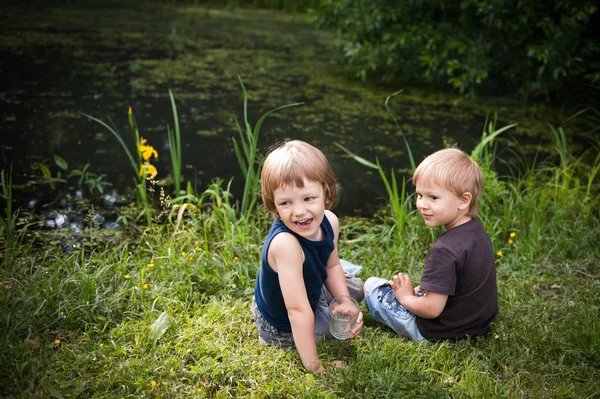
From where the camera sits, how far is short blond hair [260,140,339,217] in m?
Answer: 1.98

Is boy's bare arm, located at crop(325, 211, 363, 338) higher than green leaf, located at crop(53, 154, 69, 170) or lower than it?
higher

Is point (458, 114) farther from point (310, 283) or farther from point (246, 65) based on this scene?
point (310, 283)

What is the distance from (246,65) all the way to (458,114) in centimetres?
278

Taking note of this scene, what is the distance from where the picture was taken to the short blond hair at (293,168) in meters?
1.98

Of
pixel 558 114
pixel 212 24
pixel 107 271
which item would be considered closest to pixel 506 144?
pixel 558 114

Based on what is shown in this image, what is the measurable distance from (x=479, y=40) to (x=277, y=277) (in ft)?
15.6

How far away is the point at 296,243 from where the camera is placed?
203 centimetres

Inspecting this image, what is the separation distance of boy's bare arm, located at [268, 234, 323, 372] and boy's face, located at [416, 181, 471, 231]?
1.73 ft

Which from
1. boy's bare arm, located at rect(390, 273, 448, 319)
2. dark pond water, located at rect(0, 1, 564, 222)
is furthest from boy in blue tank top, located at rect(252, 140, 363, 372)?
dark pond water, located at rect(0, 1, 564, 222)

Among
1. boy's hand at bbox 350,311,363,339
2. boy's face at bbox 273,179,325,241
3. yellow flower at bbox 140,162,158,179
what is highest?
boy's face at bbox 273,179,325,241

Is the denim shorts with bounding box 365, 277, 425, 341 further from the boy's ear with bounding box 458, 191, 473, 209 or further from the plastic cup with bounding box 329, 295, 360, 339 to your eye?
the boy's ear with bounding box 458, 191, 473, 209

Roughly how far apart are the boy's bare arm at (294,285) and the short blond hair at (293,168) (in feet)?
0.59

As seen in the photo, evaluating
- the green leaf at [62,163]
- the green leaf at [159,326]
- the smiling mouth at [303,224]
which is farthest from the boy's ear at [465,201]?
the green leaf at [62,163]

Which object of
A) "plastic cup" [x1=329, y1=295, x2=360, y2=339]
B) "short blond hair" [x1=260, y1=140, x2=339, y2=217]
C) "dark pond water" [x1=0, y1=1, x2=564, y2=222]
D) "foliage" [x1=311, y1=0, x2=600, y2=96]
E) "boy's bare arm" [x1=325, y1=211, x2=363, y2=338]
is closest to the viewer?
"short blond hair" [x1=260, y1=140, x2=339, y2=217]
